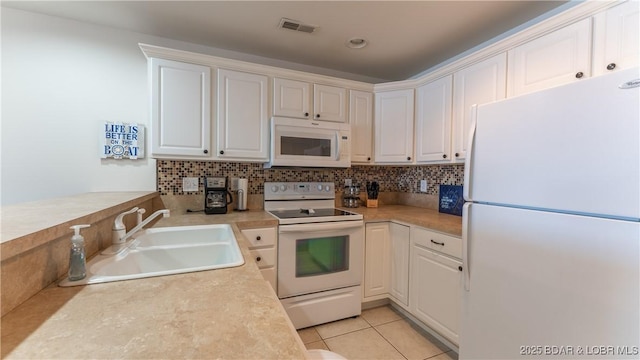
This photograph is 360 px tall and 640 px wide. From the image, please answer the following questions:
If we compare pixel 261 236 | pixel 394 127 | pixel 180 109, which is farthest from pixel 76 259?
pixel 394 127

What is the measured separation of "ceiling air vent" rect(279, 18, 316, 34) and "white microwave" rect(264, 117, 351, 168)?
71cm

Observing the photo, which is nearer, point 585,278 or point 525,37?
point 585,278

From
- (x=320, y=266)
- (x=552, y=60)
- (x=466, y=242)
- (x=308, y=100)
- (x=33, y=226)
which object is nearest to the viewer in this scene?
(x=33, y=226)

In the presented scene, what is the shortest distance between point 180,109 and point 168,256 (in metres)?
1.17

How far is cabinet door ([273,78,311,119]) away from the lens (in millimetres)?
2217

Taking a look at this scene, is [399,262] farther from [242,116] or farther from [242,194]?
[242,116]

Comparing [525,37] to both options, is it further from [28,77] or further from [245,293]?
[28,77]

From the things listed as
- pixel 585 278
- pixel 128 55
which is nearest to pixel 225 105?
pixel 128 55

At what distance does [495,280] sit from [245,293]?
1.22 metres

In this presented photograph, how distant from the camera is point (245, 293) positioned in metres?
0.75

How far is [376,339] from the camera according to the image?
187 cm

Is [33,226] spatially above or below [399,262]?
above

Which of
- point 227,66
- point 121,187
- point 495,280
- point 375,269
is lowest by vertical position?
point 375,269

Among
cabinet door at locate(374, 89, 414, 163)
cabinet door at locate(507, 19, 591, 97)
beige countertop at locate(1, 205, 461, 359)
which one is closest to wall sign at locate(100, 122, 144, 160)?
beige countertop at locate(1, 205, 461, 359)
